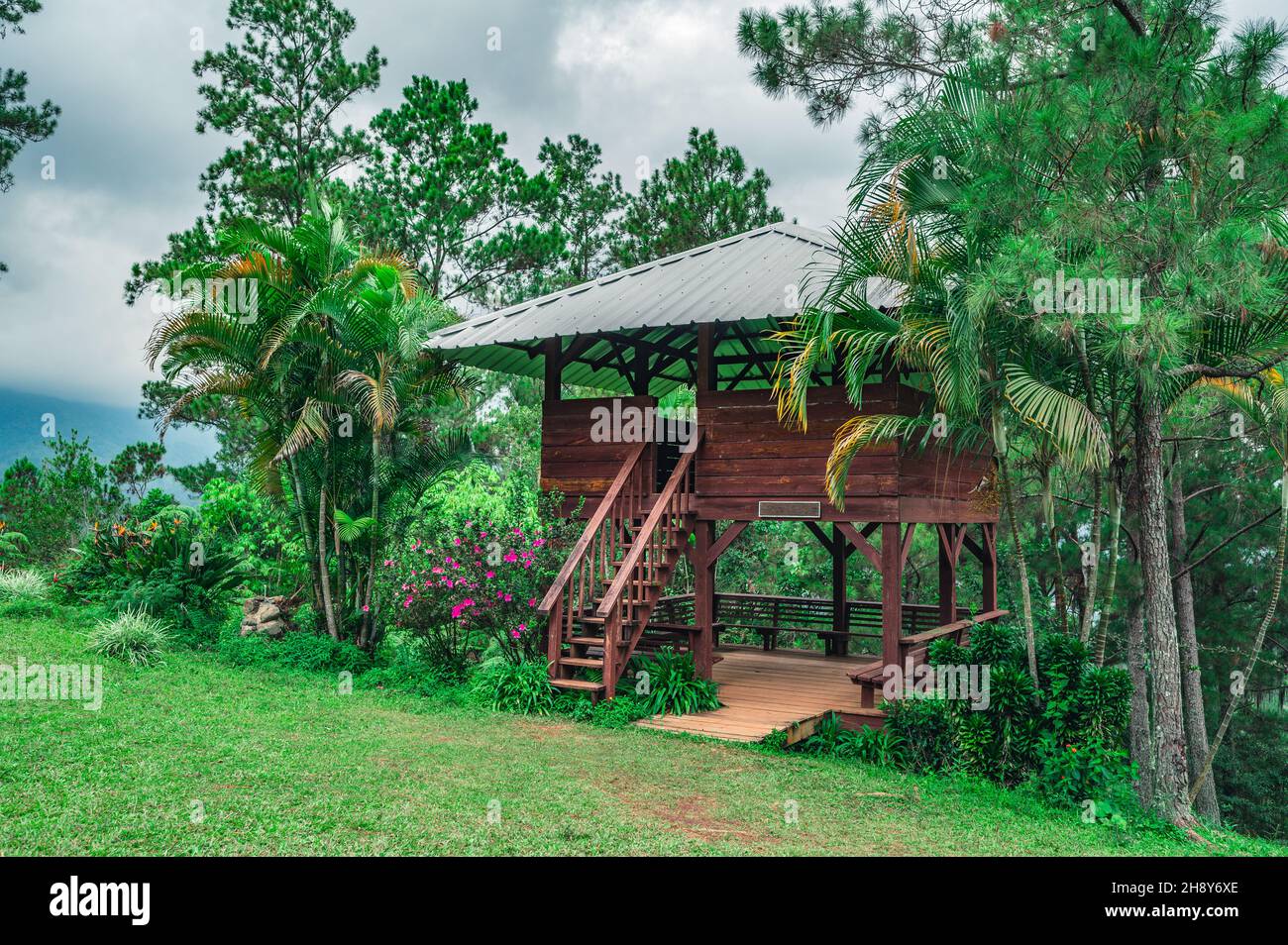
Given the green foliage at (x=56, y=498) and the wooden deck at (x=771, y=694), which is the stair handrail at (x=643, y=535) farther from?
the green foliage at (x=56, y=498)

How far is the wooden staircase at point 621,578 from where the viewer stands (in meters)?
10.6

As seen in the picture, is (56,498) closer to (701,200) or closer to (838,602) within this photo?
(838,602)

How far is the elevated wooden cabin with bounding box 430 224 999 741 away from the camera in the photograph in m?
10.6

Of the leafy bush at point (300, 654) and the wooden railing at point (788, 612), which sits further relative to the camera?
the wooden railing at point (788, 612)

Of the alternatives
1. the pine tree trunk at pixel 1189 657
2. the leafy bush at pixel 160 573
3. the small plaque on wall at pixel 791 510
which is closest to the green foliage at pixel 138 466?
the leafy bush at pixel 160 573

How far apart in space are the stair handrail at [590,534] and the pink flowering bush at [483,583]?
0.86ft

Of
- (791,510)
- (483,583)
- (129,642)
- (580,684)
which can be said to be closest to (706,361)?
(791,510)

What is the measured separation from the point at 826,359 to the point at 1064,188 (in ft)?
8.90

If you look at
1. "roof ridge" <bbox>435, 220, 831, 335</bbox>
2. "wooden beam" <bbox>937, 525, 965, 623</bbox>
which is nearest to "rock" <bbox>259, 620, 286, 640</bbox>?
"roof ridge" <bbox>435, 220, 831, 335</bbox>

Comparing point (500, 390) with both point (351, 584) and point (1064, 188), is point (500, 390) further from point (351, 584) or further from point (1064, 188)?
point (1064, 188)

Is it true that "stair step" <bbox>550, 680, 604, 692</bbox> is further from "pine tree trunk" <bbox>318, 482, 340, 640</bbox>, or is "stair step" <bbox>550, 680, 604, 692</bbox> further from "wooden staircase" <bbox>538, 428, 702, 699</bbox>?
"pine tree trunk" <bbox>318, 482, 340, 640</bbox>

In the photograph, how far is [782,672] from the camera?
13344 mm

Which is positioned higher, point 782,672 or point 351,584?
point 351,584
